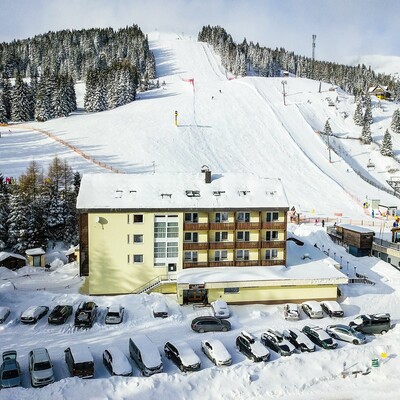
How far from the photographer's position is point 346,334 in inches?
1031

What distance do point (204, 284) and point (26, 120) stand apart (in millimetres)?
80740

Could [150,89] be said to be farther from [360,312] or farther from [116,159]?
[360,312]

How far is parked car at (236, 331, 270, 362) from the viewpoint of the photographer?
75.9ft

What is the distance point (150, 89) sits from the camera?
134m

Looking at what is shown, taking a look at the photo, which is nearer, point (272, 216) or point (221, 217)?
point (221, 217)

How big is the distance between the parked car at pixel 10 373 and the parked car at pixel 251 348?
11.5 meters

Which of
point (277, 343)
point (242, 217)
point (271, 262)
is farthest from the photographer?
point (271, 262)

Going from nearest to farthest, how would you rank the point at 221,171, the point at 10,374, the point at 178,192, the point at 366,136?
1. the point at 10,374
2. the point at 178,192
3. the point at 221,171
4. the point at 366,136

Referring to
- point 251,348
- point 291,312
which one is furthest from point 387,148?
point 251,348

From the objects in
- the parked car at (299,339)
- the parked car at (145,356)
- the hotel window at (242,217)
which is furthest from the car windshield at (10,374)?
the hotel window at (242,217)

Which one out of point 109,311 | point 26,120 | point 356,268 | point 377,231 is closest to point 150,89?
point 26,120

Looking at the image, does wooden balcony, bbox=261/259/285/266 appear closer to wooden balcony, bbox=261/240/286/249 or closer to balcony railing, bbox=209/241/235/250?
wooden balcony, bbox=261/240/286/249

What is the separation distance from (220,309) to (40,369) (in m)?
12.9

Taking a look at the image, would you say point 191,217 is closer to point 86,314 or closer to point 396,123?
point 86,314
